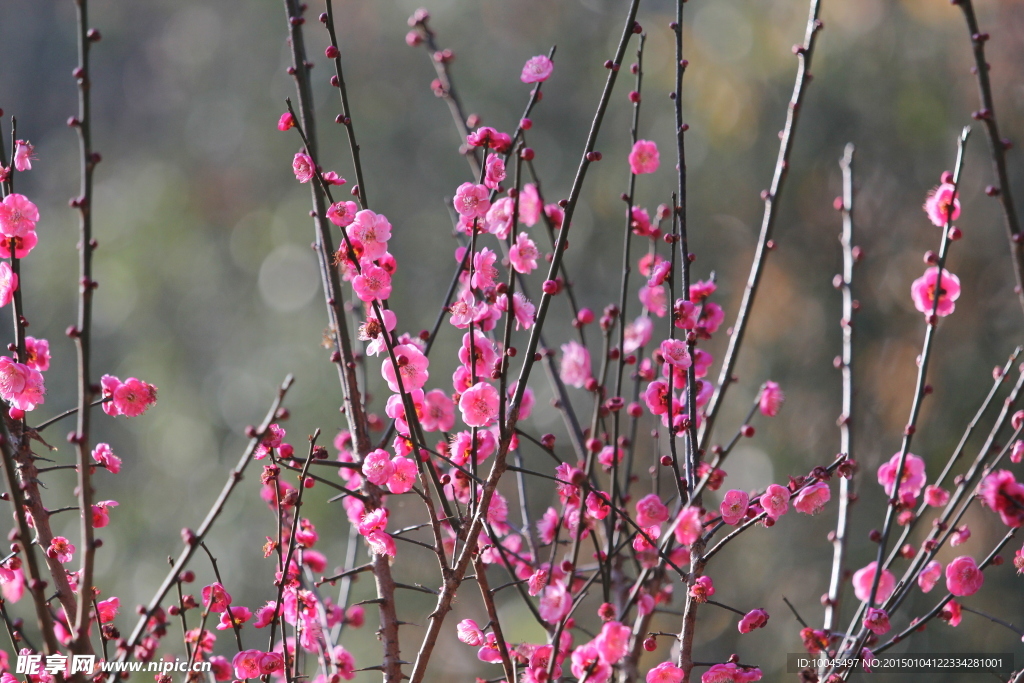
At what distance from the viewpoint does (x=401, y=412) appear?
94 centimetres

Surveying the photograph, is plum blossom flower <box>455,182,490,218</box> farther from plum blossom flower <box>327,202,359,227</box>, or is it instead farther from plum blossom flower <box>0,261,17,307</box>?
plum blossom flower <box>0,261,17,307</box>

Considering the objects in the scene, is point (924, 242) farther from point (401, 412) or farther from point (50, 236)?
point (50, 236)

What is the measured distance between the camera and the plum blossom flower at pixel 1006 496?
2.53 feet

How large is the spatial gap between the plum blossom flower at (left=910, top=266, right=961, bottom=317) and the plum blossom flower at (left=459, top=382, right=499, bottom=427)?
495mm

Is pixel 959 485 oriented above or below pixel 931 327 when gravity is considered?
below

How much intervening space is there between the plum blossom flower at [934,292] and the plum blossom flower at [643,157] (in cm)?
34

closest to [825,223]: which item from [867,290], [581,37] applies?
[867,290]

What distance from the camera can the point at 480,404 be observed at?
897 mm

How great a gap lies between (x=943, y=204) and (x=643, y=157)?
0.33m

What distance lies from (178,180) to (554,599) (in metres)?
5.28

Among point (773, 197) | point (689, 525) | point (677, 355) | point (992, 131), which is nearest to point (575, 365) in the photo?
point (677, 355)

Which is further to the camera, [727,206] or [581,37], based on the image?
[581,37]

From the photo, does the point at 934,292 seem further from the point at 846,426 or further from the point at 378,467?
the point at 378,467

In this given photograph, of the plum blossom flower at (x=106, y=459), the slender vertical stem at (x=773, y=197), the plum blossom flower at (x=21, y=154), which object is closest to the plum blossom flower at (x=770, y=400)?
the slender vertical stem at (x=773, y=197)
